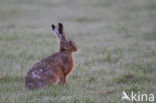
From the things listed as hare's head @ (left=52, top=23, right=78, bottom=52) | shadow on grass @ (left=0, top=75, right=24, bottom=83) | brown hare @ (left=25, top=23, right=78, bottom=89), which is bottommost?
shadow on grass @ (left=0, top=75, right=24, bottom=83)

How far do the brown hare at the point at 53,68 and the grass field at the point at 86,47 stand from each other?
0.17m

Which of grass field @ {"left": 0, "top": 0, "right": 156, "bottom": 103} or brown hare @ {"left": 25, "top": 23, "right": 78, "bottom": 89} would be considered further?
grass field @ {"left": 0, "top": 0, "right": 156, "bottom": 103}

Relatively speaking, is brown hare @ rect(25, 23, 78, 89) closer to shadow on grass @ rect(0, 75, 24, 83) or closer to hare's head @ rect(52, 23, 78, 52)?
hare's head @ rect(52, 23, 78, 52)

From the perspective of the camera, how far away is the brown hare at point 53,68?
6414mm

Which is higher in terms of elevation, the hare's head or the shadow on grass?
the hare's head

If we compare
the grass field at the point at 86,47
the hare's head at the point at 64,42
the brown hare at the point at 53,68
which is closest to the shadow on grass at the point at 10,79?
the grass field at the point at 86,47

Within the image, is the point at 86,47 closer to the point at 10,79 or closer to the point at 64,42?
the point at 64,42

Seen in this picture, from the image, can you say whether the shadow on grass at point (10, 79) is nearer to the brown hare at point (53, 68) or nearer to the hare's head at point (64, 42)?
the brown hare at point (53, 68)

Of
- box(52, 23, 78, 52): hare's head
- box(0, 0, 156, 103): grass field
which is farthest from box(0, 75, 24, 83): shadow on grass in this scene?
box(52, 23, 78, 52): hare's head

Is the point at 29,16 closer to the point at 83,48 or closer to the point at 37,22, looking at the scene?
the point at 37,22

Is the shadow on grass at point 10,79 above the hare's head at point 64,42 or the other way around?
the other way around

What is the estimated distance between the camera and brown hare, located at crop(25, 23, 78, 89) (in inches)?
253

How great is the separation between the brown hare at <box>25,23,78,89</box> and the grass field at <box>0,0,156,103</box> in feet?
0.55

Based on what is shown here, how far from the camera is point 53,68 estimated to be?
673cm
